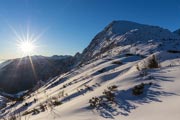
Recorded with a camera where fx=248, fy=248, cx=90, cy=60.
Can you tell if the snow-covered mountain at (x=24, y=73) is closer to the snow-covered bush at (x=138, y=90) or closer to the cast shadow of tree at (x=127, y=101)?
the snow-covered bush at (x=138, y=90)

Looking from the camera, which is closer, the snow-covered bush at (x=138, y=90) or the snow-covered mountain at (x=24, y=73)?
the snow-covered bush at (x=138, y=90)

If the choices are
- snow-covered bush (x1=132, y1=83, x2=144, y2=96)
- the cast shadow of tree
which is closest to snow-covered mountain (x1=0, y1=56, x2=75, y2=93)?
snow-covered bush (x1=132, y1=83, x2=144, y2=96)

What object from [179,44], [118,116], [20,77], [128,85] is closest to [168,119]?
[118,116]

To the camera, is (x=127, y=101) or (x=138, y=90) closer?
(x=127, y=101)

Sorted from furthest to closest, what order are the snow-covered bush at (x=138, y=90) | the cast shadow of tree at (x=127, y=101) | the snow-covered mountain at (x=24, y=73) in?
1. the snow-covered mountain at (x=24, y=73)
2. the snow-covered bush at (x=138, y=90)
3. the cast shadow of tree at (x=127, y=101)

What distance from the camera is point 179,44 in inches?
885

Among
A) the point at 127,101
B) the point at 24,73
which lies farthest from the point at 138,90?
the point at 24,73

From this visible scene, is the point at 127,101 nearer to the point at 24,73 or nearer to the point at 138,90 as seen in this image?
the point at 138,90

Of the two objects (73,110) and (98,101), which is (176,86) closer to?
(98,101)

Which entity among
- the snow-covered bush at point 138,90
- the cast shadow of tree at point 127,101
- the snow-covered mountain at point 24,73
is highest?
the snow-covered mountain at point 24,73

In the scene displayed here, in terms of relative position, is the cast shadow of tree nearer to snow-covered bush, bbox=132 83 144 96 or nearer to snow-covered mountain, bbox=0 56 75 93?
snow-covered bush, bbox=132 83 144 96

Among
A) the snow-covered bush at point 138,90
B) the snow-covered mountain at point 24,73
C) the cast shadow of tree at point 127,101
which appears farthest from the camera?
the snow-covered mountain at point 24,73

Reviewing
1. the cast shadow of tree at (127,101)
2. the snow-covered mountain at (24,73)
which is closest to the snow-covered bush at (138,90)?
the cast shadow of tree at (127,101)

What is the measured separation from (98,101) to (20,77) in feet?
245
